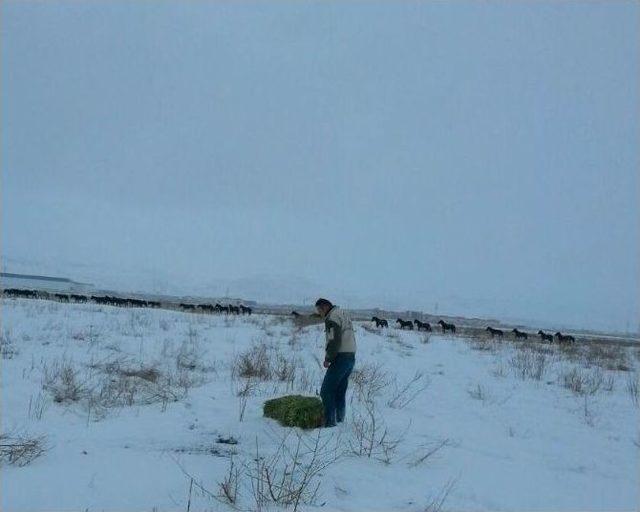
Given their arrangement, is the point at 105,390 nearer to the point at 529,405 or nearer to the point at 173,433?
the point at 173,433

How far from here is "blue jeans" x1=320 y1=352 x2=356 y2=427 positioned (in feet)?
21.6

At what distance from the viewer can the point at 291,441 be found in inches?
230

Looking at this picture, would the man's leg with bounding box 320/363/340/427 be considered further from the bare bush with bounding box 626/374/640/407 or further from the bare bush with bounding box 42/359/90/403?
the bare bush with bounding box 626/374/640/407

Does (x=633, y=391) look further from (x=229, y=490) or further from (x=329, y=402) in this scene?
(x=229, y=490)

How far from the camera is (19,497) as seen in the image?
408 cm

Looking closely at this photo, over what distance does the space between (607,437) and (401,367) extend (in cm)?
675

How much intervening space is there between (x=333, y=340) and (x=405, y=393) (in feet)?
12.4

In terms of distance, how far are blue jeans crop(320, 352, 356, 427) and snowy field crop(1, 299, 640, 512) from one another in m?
0.20

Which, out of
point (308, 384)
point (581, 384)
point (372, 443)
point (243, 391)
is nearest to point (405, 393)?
point (308, 384)

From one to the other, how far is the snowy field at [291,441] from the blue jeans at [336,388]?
202 millimetres

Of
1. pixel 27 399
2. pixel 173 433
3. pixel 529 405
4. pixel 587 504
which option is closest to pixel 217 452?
pixel 173 433

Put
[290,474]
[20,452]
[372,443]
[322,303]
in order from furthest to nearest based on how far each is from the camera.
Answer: [322,303]
[372,443]
[20,452]
[290,474]

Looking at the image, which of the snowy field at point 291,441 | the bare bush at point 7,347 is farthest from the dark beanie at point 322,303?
the bare bush at point 7,347

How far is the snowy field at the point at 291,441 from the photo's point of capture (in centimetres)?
440
